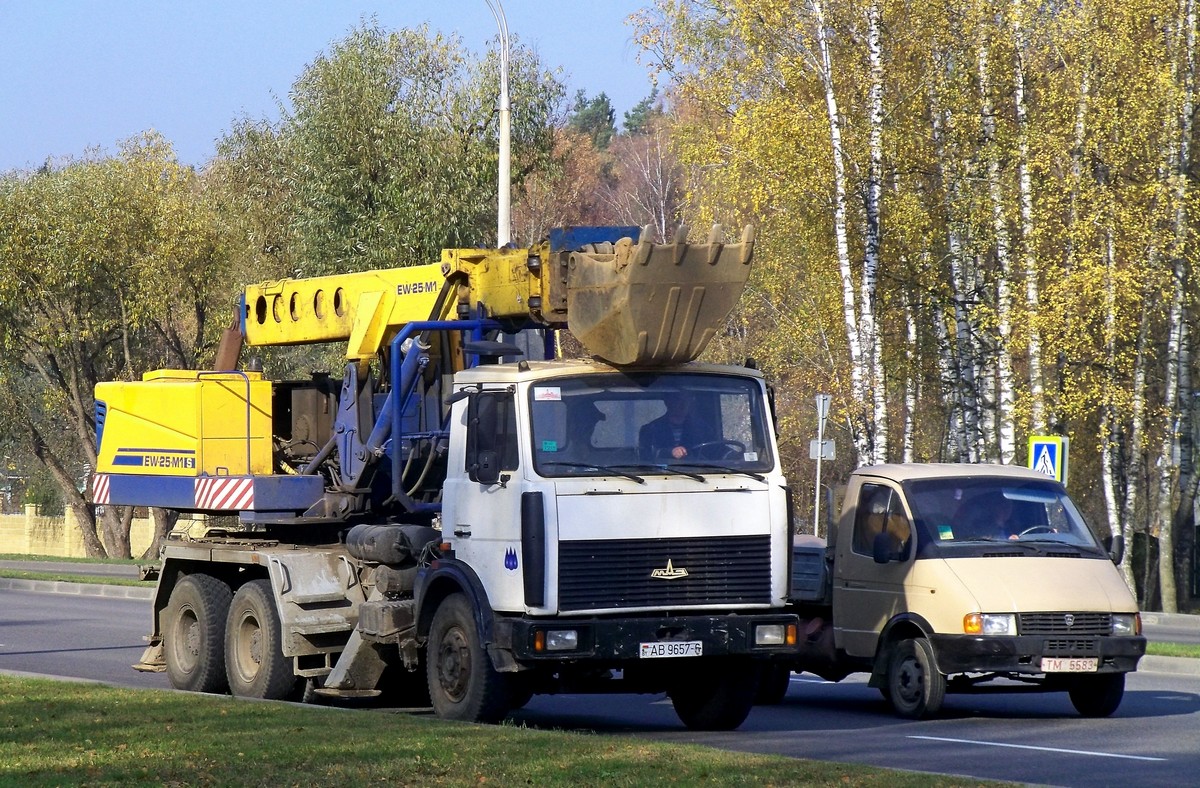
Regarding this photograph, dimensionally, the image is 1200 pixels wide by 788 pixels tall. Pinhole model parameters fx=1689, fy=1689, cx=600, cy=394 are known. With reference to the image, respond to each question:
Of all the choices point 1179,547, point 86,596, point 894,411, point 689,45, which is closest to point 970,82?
point 689,45

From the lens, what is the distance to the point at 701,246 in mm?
10867

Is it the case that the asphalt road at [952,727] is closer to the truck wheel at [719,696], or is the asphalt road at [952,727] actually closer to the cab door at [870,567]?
the truck wheel at [719,696]

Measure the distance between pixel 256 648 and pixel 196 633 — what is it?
1124 mm

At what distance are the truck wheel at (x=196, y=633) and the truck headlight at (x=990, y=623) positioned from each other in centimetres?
602

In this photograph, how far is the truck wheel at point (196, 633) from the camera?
13.9 m

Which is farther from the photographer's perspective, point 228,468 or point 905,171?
point 905,171

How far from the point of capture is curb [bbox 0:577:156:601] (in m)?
28.6

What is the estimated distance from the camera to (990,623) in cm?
1207

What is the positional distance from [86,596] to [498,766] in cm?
2245

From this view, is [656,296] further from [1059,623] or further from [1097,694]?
[1097,694]

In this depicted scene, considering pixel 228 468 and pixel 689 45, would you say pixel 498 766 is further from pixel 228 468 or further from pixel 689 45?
pixel 689 45

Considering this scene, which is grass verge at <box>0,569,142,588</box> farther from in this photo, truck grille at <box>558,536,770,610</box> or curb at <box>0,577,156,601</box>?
truck grille at <box>558,536,770,610</box>

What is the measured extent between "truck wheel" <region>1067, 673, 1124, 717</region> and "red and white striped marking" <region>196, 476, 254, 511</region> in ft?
21.8

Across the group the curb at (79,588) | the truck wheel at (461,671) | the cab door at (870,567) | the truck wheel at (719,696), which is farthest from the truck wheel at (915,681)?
the curb at (79,588)
